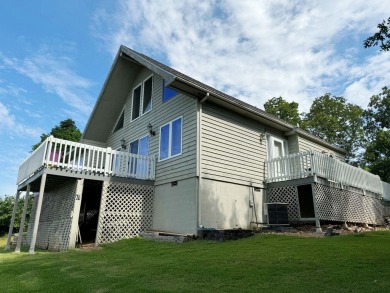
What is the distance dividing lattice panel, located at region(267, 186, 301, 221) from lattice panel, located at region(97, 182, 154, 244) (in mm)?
4810

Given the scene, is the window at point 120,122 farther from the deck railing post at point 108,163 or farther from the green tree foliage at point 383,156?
the green tree foliage at point 383,156

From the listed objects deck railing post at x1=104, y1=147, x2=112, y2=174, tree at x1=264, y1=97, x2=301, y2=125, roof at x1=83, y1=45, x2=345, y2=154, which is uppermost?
tree at x1=264, y1=97, x2=301, y2=125

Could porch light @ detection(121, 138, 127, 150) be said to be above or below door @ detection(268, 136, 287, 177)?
above

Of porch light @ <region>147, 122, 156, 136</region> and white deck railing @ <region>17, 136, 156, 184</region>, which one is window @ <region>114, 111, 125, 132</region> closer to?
porch light @ <region>147, 122, 156, 136</region>

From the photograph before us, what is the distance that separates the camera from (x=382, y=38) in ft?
17.5

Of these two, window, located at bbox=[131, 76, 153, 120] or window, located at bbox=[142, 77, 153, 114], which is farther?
window, located at bbox=[131, 76, 153, 120]

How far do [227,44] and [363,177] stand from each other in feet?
29.6

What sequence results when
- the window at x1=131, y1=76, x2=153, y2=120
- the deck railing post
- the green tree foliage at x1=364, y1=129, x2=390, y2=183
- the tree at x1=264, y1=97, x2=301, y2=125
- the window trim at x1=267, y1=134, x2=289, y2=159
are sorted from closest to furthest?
the deck railing post, the window trim at x1=267, y1=134, x2=289, y2=159, the window at x1=131, y1=76, x2=153, y2=120, the green tree foliage at x1=364, y1=129, x2=390, y2=183, the tree at x1=264, y1=97, x2=301, y2=125

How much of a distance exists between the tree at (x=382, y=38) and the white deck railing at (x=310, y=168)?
19.4ft

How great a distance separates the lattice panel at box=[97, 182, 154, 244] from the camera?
411 inches

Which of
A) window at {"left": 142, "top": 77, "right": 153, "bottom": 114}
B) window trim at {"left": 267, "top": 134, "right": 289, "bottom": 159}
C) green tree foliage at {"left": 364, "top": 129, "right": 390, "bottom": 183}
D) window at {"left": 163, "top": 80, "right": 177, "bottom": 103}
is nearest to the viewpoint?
window at {"left": 163, "top": 80, "right": 177, "bottom": 103}

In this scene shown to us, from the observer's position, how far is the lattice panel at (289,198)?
37.6 feet

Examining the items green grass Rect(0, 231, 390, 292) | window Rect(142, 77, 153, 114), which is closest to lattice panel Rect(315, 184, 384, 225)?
green grass Rect(0, 231, 390, 292)

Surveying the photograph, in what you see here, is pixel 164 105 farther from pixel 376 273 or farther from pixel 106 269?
pixel 376 273
